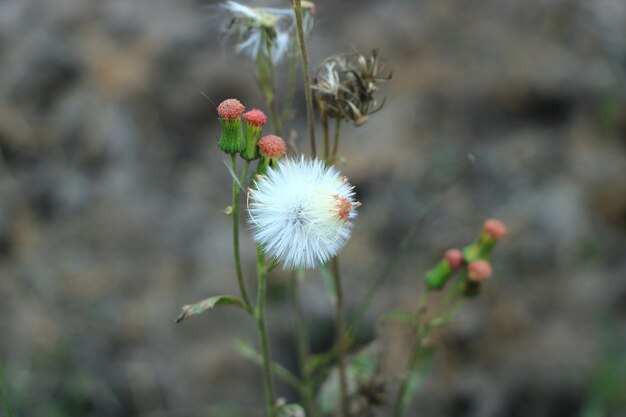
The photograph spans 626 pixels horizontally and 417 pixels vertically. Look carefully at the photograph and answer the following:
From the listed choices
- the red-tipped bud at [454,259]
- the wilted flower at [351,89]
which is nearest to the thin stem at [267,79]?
the wilted flower at [351,89]

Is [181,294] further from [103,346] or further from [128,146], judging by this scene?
[128,146]

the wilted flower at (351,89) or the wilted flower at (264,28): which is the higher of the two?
the wilted flower at (264,28)

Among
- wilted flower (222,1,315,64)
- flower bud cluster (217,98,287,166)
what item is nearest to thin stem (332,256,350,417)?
flower bud cluster (217,98,287,166)

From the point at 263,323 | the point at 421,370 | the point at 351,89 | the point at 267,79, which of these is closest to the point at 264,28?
the point at 267,79

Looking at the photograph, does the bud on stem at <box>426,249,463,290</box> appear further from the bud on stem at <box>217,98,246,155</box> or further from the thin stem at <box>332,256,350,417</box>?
the bud on stem at <box>217,98,246,155</box>

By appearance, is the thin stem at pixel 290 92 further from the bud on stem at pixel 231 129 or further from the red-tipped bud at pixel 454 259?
the red-tipped bud at pixel 454 259

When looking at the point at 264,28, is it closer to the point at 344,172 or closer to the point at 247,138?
the point at 247,138
